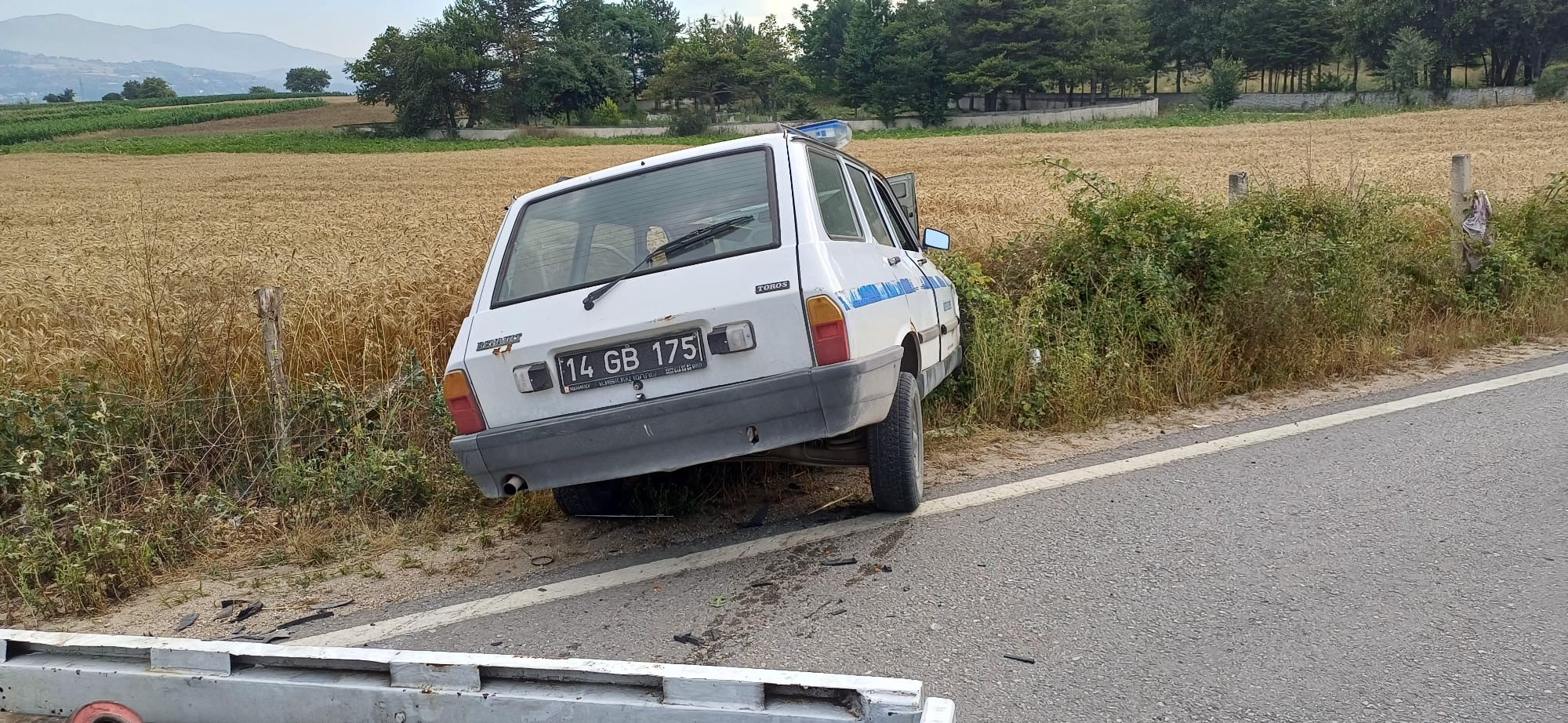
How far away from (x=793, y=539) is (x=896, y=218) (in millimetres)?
2330

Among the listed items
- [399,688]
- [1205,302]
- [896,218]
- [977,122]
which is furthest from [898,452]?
[977,122]

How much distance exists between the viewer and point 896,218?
5.98 metres

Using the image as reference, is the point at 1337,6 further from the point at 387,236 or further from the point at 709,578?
the point at 709,578

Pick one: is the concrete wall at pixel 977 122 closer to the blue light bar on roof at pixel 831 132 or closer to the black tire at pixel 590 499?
the blue light bar on roof at pixel 831 132

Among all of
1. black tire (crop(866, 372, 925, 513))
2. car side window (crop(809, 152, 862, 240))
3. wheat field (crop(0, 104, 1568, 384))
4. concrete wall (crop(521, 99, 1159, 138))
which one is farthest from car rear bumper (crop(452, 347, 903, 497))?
concrete wall (crop(521, 99, 1159, 138))

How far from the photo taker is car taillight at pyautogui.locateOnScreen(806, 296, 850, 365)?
380 centimetres

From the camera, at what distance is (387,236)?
1161 centimetres

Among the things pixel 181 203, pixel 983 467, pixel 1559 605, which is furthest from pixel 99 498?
pixel 181 203

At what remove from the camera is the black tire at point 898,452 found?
13.9 ft

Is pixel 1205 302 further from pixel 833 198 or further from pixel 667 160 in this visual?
pixel 667 160

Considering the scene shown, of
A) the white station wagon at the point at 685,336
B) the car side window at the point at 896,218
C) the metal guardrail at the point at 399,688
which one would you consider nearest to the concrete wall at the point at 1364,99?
the car side window at the point at 896,218

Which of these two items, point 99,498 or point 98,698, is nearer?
point 98,698

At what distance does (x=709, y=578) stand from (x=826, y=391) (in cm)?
84

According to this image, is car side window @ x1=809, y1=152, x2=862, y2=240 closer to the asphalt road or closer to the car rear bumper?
the car rear bumper
